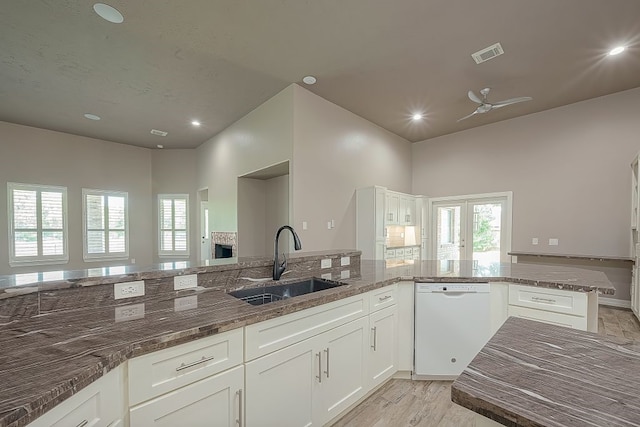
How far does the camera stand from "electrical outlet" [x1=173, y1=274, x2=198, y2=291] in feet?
5.33

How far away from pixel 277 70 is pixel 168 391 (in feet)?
12.5

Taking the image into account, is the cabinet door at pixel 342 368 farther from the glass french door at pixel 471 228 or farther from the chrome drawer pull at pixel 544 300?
the glass french door at pixel 471 228

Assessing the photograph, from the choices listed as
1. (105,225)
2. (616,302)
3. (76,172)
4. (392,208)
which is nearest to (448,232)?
(392,208)

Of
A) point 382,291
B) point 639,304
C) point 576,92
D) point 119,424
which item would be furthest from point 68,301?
point 576,92

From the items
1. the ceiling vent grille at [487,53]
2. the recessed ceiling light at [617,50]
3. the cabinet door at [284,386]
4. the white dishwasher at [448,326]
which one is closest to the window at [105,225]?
the cabinet door at [284,386]

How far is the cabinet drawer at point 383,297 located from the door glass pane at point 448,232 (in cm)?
464

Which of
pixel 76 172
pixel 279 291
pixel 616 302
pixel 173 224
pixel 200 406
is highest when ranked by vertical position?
pixel 76 172

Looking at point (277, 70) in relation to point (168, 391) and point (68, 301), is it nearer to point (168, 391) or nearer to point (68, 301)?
point (68, 301)

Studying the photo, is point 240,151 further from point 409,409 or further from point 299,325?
point 409,409

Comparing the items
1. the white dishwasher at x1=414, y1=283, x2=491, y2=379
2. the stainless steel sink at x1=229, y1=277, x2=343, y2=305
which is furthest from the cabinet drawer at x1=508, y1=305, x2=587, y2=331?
the stainless steel sink at x1=229, y1=277, x2=343, y2=305

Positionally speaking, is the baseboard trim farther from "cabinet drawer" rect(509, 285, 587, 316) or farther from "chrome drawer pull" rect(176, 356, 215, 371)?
"chrome drawer pull" rect(176, 356, 215, 371)

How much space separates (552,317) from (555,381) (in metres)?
1.64

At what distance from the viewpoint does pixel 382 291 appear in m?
2.14

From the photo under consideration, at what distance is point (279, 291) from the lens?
2031 millimetres
